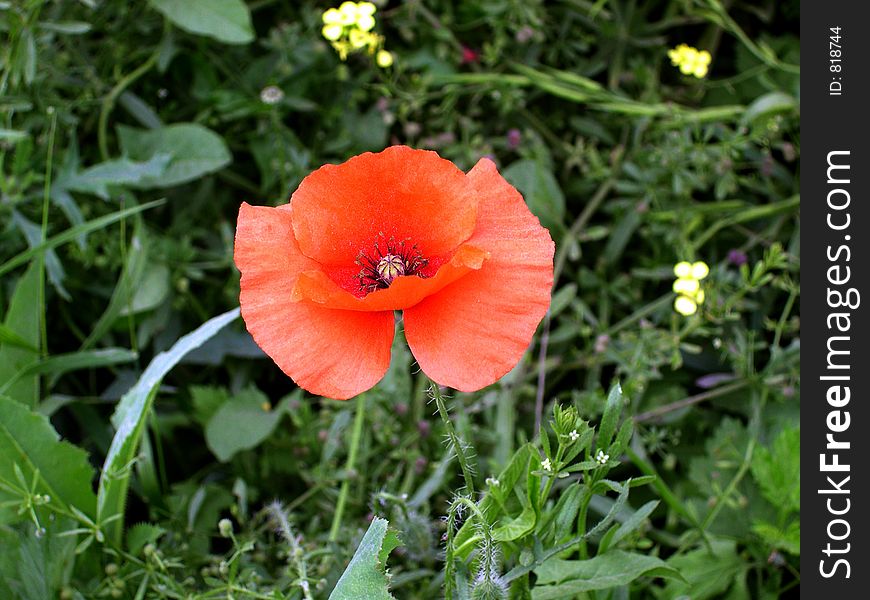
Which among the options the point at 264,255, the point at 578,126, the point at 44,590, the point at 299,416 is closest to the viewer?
the point at 264,255

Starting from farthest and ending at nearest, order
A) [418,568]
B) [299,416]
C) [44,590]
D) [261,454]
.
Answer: [261,454]
[299,416]
[418,568]
[44,590]

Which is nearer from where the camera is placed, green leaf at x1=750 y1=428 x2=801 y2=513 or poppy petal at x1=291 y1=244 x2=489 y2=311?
poppy petal at x1=291 y1=244 x2=489 y2=311

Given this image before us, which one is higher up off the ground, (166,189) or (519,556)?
(166,189)

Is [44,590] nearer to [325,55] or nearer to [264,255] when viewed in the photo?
[264,255]

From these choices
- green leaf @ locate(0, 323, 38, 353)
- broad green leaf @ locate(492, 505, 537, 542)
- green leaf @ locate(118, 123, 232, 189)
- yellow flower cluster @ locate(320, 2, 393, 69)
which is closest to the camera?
broad green leaf @ locate(492, 505, 537, 542)

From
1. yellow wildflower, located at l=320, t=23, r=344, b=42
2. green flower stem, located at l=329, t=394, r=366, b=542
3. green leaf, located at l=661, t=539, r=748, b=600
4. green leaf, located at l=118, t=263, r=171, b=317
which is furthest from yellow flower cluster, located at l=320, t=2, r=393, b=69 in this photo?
green leaf, located at l=661, t=539, r=748, b=600

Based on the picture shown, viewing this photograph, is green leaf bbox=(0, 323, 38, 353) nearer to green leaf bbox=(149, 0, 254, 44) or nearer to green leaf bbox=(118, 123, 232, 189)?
green leaf bbox=(118, 123, 232, 189)

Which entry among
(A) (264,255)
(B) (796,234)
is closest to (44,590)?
(A) (264,255)

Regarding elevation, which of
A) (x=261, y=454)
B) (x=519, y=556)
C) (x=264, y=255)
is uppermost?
(x=264, y=255)
